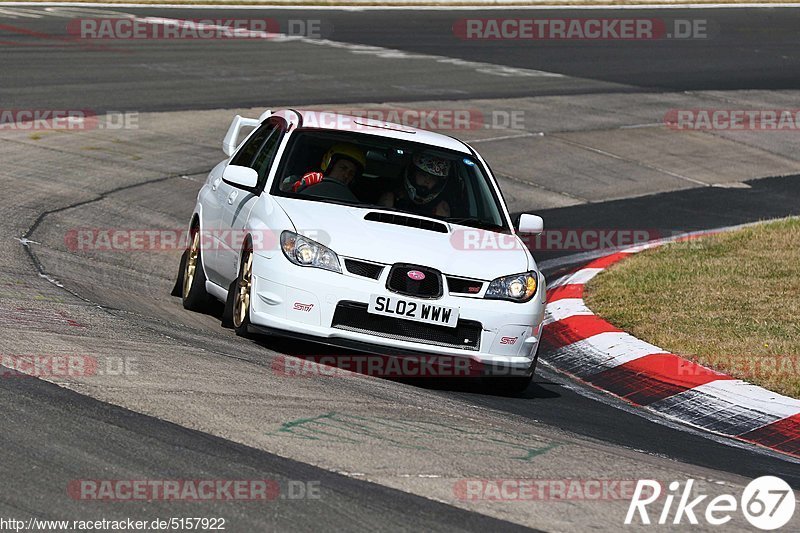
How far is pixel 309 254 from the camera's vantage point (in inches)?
318

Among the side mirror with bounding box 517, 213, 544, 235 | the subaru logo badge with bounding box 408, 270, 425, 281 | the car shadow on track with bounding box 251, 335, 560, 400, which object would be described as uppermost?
the side mirror with bounding box 517, 213, 544, 235

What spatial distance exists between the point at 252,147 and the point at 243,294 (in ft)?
5.76

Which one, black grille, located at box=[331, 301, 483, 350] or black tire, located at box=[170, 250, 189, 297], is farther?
black tire, located at box=[170, 250, 189, 297]

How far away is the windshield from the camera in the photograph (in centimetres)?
909

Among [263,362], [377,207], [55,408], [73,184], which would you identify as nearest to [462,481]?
[55,408]

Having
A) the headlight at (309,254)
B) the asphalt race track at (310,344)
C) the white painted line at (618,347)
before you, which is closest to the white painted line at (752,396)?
the asphalt race track at (310,344)

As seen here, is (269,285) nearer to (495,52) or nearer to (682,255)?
(682,255)

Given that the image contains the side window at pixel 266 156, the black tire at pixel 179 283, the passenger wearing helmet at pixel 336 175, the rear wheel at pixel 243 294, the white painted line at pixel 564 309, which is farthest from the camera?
the white painted line at pixel 564 309

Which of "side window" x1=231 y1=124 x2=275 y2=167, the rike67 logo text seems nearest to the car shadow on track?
"side window" x1=231 y1=124 x2=275 y2=167

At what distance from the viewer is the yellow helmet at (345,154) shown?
9289 mm

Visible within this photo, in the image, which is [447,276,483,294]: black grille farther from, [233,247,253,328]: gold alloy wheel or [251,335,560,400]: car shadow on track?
[233,247,253,328]: gold alloy wheel

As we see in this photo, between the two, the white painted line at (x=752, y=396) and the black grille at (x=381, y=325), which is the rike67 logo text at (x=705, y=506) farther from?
the black grille at (x=381, y=325)

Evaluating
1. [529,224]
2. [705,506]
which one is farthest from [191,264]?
[705,506]

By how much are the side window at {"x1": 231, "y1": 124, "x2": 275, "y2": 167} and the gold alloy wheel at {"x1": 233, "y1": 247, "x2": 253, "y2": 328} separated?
55.5 inches
